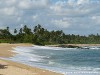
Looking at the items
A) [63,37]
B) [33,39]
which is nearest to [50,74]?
[33,39]

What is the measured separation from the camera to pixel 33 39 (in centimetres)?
14100

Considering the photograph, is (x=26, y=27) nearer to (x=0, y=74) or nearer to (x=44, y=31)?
(x=44, y=31)

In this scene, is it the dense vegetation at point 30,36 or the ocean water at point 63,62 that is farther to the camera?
the dense vegetation at point 30,36

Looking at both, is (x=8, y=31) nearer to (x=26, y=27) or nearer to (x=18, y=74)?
(x=26, y=27)

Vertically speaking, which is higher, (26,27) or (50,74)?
(26,27)

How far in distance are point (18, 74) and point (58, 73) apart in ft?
14.5

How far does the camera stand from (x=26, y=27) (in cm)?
15275

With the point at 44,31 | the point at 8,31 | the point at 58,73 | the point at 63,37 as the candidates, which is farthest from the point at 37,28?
the point at 58,73

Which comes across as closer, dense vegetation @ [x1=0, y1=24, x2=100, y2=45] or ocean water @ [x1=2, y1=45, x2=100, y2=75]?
ocean water @ [x1=2, y1=45, x2=100, y2=75]

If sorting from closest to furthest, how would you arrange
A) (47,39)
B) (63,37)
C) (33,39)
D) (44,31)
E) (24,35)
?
(33,39) → (24,35) → (44,31) → (47,39) → (63,37)

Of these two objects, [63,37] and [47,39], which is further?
[63,37]

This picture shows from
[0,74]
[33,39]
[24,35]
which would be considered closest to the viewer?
[0,74]

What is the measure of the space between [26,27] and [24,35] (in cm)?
449

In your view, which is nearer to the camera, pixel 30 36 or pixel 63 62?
pixel 63 62
